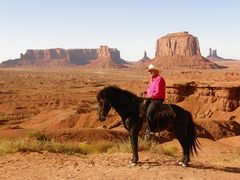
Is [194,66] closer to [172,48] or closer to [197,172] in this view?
[172,48]

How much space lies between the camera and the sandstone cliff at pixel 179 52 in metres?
156

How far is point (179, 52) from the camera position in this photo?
171875 mm

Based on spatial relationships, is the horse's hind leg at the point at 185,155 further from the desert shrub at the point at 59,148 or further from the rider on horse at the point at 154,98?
the desert shrub at the point at 59,148

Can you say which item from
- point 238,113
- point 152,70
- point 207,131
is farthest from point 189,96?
point 152,70

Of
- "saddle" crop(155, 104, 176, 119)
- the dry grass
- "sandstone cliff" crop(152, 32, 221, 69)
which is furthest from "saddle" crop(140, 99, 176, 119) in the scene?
"sandstone cliff" crop(152, 32, 221, 69)

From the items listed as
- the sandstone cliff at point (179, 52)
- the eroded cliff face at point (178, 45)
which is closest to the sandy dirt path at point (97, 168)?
the sandstone cliff at point (179, 52)

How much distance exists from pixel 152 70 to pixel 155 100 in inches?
30.1

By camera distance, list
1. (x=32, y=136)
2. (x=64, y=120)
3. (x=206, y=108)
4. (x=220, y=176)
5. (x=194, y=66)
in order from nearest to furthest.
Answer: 1. (x=220, y=176)
2. (x=32, y=136)
3. (x=64, y=120)
4. (x=206, y=108)
5. (x=194, y=66)

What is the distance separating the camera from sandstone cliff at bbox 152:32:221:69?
6157 inches

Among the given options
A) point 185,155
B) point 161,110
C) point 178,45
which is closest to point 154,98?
point 161,110

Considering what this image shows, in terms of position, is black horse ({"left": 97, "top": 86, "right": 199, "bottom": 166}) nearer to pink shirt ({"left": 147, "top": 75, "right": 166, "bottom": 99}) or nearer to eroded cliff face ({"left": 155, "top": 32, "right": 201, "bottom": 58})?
pink shirt ({"left": 147, "top": 75, "right": 166, "bottom": 99})

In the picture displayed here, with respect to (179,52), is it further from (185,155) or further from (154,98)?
(154,98)

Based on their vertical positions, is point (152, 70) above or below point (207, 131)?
above

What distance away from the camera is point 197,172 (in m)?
9.71
